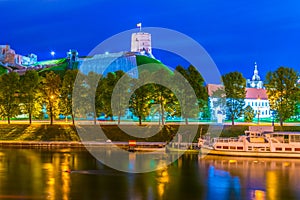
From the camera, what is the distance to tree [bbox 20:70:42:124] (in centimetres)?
9794

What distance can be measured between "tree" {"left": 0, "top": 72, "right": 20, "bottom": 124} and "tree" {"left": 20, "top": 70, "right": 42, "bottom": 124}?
1.53 metres

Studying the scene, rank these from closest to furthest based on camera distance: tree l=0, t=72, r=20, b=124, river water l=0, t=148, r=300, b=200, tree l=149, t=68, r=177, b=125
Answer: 1. river water l=0, t=148, r=300, b=200
2. tree l=149, t=68, r=177, b=125
3. tree l=0, t=72, r=20, b=124

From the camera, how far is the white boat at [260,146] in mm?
67562

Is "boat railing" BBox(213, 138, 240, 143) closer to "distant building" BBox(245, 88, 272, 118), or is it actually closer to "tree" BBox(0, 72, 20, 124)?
"tree" BBox(0, 72, 20, 124)

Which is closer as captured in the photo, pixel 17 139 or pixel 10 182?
pixel 10 182

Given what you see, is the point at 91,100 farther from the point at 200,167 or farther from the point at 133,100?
the point at 200,167

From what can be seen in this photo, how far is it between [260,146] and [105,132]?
3183 centimetres

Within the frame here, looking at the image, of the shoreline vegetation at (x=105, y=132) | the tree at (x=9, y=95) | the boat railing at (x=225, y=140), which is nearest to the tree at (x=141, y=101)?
the shoreline vegetation at (x=105, y=132)

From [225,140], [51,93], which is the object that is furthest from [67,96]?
[225,140]

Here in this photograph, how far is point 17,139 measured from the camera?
85.9 meters

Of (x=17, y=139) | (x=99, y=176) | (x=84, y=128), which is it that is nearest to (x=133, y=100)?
(x=84, y=128)

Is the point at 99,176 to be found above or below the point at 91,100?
below

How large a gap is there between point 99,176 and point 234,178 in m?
14.9

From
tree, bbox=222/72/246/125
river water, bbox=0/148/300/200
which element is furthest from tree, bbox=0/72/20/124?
tree, bbox=222/72/246/125
